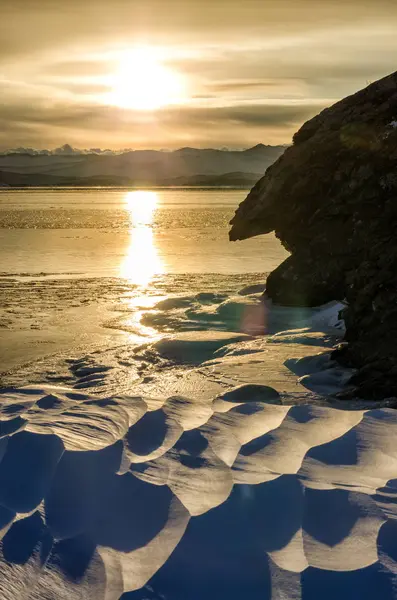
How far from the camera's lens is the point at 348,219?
1015 centimetres

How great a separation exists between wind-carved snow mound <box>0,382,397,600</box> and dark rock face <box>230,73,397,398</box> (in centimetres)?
269

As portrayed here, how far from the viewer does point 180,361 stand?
7898mm

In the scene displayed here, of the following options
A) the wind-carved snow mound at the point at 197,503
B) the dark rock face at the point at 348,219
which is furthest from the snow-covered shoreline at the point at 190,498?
the dark rock face at the point at 348,219

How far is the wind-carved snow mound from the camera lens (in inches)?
94.0

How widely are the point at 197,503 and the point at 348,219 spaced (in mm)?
7921

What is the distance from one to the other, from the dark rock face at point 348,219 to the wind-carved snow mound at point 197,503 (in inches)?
106

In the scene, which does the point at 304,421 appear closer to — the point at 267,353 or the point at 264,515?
the point at 264,515

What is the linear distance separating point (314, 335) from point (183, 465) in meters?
5.64

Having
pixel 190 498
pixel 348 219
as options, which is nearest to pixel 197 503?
pixel 190 498

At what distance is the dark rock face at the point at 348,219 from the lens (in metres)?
6.77

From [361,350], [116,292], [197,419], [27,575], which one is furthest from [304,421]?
[116,292]

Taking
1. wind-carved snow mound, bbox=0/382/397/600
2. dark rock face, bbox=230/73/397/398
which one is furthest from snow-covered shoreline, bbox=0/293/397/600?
dark rock face, bbox=230/73/397/398

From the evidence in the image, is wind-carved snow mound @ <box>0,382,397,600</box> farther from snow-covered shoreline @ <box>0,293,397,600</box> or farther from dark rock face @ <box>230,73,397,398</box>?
dark rock face @ <box>230,73,397,398</box>

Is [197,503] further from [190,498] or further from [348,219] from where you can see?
[348,219]
